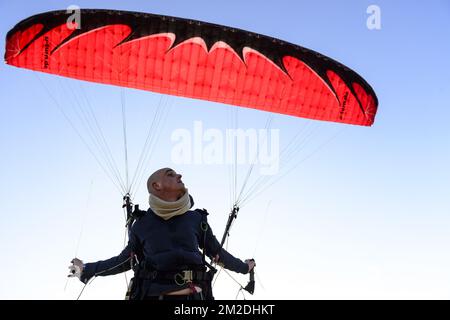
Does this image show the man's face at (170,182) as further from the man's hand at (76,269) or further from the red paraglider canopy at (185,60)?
the red paraglider canopy at (185,60)

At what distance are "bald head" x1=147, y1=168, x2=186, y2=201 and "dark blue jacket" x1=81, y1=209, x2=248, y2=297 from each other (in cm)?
32

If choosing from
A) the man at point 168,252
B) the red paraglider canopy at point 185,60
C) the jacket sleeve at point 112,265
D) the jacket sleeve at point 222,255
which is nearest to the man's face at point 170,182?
the man at point 168,252

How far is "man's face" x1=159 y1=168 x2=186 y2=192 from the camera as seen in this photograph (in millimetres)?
8906

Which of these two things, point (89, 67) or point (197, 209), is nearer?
point (197, 209)

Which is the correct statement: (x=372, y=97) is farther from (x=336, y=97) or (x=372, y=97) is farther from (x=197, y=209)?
(x=197, y=209)

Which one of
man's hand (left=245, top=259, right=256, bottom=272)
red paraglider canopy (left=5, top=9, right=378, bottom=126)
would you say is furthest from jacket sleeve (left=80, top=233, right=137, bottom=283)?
red paraglider canopy (left=5, top=9, right=378, bottom=126)

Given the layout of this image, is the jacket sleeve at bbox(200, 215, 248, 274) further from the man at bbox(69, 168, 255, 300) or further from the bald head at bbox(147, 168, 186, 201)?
the bald head at bbox(147, 168, 186, 201)

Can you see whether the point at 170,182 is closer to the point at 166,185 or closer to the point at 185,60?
the point at 166,185

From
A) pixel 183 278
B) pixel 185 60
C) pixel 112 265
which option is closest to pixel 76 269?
pixel 112 265
